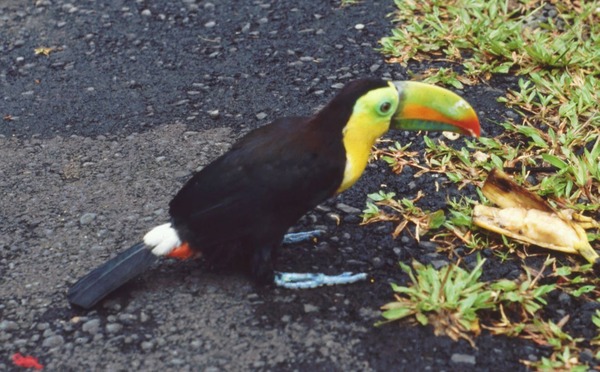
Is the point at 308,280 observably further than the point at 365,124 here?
Yes

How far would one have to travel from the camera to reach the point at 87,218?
4.05 m

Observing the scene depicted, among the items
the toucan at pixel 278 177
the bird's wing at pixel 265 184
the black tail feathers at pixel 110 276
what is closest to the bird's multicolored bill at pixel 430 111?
the toucan at pixel 278 177

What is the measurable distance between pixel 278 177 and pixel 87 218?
1189 millimetres

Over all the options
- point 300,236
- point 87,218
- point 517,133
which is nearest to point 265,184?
point 300,236

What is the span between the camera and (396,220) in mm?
3947

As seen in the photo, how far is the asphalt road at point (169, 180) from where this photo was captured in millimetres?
3221

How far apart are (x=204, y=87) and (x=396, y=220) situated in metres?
1.76

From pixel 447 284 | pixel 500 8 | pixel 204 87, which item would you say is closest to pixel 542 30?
pixel 500 8

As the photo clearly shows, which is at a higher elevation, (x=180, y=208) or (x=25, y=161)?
(x=180, y=208)

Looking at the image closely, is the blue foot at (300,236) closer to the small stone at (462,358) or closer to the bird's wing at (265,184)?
the bird's wing at (265,184)

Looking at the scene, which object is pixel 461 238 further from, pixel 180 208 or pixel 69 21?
pixel 69 21

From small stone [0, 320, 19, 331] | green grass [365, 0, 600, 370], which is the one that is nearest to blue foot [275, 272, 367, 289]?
green grass [365, 0, 600, 370]

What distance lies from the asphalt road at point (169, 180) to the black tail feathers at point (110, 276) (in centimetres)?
8

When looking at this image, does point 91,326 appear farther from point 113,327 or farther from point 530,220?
point 530,220
